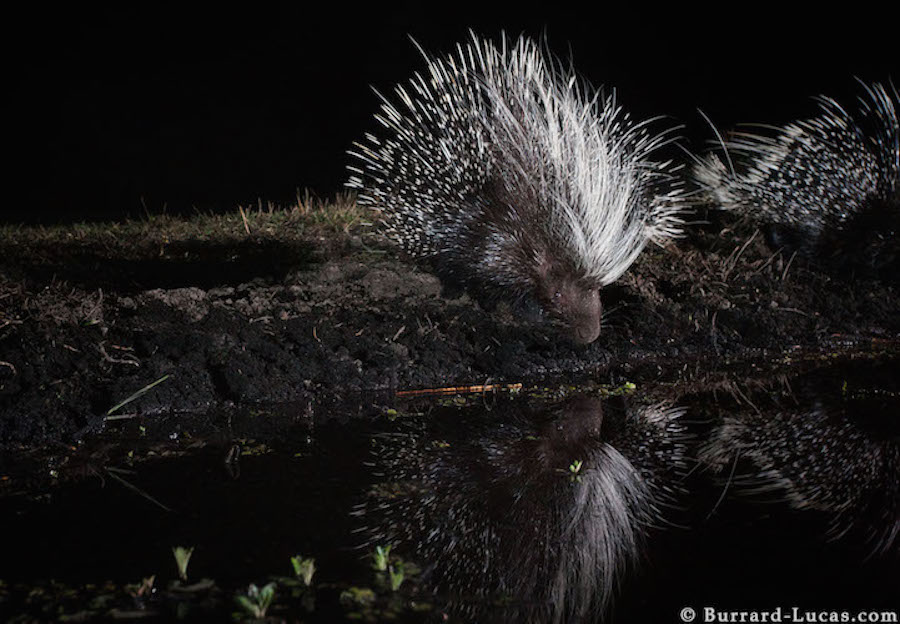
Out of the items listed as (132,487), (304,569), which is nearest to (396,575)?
(304,569)

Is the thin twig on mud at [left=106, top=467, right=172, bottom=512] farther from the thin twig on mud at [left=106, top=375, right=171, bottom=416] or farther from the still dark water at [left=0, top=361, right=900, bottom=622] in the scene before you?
the thin twig on mud at [left=106, top=375, right=171, bottom=416]

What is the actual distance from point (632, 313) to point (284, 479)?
324 centimetres

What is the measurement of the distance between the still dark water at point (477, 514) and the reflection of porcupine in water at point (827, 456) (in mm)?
13

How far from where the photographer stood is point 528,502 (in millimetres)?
2766

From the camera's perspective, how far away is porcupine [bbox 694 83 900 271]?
21.3 ft

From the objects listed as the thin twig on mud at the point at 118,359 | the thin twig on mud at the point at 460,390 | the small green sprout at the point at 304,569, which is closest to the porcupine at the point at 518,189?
the thin twig on mud at the point at 460,390

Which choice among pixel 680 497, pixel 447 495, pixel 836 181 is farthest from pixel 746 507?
pixel 836 181

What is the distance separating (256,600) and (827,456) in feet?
8.11

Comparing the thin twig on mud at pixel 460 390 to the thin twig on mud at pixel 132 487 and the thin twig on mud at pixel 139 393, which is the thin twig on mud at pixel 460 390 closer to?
the thin twig on mud at pixel 139 393

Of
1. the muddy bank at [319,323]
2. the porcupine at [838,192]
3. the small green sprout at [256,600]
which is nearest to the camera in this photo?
the small green sprout at [256,600]

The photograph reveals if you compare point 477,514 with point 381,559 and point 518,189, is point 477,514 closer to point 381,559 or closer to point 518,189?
point 381,559

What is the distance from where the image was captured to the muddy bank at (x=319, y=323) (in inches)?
156

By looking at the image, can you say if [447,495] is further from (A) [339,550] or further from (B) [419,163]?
(B) [419,163]

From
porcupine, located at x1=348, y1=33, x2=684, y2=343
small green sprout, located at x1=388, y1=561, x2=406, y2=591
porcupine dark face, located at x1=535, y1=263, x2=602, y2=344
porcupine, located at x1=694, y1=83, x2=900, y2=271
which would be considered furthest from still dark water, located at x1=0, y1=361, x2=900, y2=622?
porcupine, located at x1=694, y1=83, x2=900, y2=271
